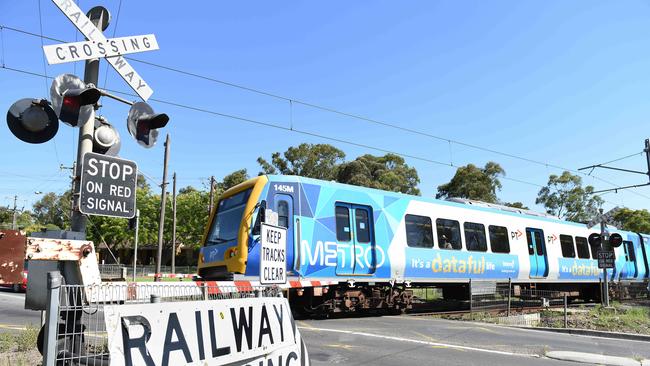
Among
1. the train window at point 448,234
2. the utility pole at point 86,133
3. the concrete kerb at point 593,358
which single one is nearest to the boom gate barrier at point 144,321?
the utility pole at point 86,133

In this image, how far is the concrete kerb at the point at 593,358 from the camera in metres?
8.15

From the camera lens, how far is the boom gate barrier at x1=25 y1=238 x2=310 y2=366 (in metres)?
3.06

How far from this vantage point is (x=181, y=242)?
5053 centimetres

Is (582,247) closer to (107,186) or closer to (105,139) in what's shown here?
(105,139)

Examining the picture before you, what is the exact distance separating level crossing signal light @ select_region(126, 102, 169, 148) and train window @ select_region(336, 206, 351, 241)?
21.2 ft

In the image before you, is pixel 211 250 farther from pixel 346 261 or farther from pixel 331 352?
→ pixel 331 352

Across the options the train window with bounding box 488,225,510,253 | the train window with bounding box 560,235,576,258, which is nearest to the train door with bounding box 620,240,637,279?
the train window with bounding box 560,235,576,258

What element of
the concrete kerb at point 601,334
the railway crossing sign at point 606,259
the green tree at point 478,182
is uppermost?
the green tree at point 478,182

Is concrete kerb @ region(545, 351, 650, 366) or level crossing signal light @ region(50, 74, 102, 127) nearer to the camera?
level crossing signal light @ region(50, 74, 102, 127)

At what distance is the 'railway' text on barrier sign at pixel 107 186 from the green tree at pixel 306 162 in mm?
41933

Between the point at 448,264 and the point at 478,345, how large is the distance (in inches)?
219

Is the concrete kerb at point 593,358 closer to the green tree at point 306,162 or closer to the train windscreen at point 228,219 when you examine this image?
the train windscreen at point 228,219

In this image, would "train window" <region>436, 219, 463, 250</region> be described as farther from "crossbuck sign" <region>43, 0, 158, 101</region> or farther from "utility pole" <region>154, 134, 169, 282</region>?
"utility pole" <region>154, 134, 169, 282</region>

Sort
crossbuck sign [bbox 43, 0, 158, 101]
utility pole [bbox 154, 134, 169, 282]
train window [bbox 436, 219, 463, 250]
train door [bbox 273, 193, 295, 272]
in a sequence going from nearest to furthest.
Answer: crossbuck sign [bbox 43, 0, 158, 101] → train door [bbox 273, 193, 295, 272] → train window [bbox 436, 219, 463, 250] → utility pole [bbox 154, 134, 169, 282]
